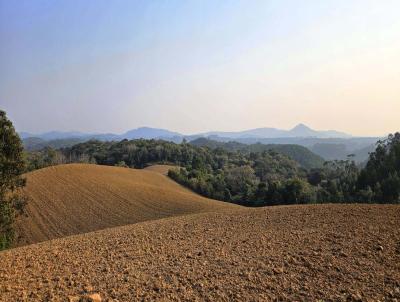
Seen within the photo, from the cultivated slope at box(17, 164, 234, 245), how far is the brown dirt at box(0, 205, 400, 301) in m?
18.3

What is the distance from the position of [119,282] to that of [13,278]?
2.88 meters

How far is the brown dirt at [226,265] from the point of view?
8511mm

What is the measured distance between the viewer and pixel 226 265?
10250 millimetres

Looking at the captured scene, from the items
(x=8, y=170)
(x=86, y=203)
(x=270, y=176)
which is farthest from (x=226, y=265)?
(x=270, y=176)

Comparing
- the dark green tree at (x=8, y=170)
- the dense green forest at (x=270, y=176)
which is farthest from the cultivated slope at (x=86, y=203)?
the dense green forest at (x=270, y=176)

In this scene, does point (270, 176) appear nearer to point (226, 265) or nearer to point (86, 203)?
point (86, 203)

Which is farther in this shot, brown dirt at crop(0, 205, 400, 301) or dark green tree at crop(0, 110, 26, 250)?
dark green tree at crop(0, 110, 26, 250)

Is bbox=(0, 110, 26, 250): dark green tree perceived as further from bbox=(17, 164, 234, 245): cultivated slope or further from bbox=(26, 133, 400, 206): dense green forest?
bbox=(17, 164, 234, 245): cultivated slope

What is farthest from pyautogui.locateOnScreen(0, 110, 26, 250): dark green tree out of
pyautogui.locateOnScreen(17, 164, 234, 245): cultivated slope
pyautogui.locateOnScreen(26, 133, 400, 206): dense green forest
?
pyautogui.locateOnScreen(17, 164, 234, 245): cultivated slope

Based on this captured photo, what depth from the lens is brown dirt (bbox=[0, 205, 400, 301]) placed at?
851cm

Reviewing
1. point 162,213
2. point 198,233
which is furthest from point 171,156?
point 198,233

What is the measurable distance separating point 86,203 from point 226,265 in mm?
31209

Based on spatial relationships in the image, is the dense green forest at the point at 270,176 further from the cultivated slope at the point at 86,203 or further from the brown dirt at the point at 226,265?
the brown dirt at the point at 226,265

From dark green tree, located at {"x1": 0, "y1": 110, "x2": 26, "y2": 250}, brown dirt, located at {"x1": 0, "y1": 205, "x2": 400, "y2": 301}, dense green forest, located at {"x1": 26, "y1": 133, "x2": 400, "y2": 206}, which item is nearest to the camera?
brown dirt, located at {"x1": 0, "y1": 205, "x2": 400, "y2": 301}
